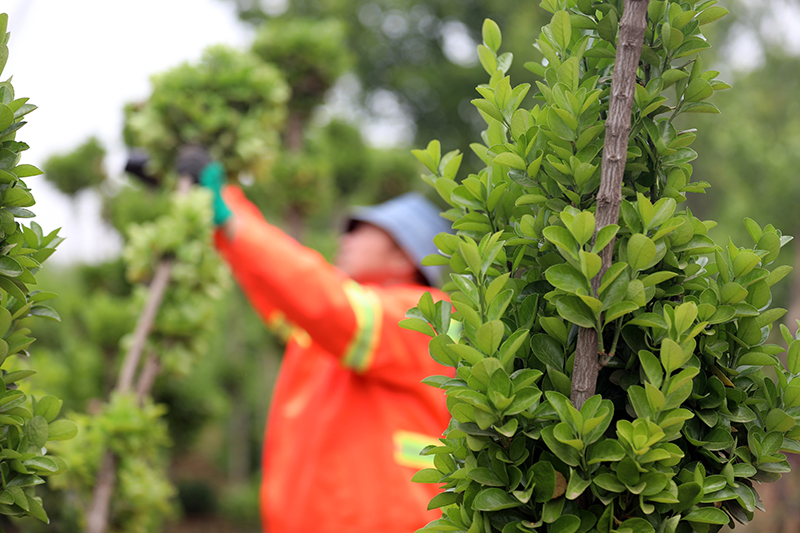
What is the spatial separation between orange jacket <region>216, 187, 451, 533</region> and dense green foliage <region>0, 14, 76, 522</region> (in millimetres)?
1294

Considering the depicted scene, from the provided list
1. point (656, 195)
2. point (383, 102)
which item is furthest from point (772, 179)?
point (383, 102)

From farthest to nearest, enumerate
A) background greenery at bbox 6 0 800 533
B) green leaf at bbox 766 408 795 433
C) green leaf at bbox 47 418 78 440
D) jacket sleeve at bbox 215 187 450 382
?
background greenery at bbox 6 0 800 533 < jacket sleeve at bbox 215 187 450 382 < green leaf at bbox 47 418 78 440 < green leaf at bbox 766 408 795 433

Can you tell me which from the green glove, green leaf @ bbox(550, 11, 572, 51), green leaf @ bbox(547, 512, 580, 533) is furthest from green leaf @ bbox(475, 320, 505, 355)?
the green glove

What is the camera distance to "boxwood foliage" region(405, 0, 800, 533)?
2.93 feet

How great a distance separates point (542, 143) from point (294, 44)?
15.2 feet

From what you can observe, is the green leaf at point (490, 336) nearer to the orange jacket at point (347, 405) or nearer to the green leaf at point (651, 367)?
the green leaf at point (651, 367)

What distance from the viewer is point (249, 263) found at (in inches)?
98.1

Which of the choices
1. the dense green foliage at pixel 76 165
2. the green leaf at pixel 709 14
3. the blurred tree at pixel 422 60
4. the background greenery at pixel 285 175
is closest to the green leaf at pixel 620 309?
the green leaf at pixel 709 14

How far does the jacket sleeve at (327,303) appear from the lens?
2410mm

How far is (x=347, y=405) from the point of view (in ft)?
8.99

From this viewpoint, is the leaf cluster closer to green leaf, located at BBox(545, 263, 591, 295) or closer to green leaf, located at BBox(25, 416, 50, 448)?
green leaf, located at BBox(25, 416, 50, 448)

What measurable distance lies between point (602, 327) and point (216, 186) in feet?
7.55

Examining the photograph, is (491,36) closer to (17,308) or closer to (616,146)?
(616,146)

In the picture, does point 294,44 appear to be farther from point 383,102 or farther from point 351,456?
point 383,102
